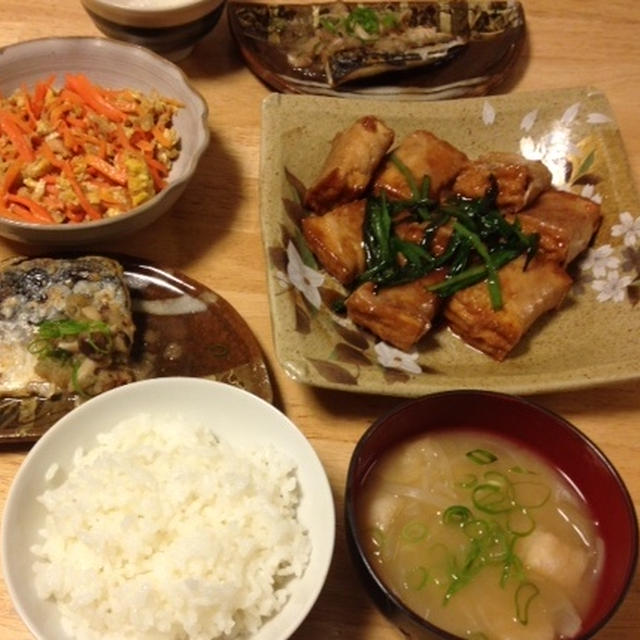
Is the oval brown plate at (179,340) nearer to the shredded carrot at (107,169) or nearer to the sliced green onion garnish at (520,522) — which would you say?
the shredded carrot at (107,169)

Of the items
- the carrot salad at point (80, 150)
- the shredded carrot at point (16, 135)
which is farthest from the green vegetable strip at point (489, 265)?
the shredded carrot at point (16, 135)

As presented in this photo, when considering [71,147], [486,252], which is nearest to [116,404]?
[71,147]

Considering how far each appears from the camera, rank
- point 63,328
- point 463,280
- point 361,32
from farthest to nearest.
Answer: point 361,32 < point 463,280 < point 63,328

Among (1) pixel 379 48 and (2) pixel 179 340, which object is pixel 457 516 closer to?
(2) pixel 179 340

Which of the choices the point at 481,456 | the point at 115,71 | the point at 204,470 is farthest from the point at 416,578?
the point at 115,71

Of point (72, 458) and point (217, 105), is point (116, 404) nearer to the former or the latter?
→ point (72, 458)

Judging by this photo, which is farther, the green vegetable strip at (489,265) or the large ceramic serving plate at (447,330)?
the green vegetable strip at (489,265)

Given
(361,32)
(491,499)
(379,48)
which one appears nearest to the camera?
(491,499)
